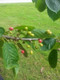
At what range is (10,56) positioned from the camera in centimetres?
70

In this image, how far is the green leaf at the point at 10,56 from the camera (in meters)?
0.67

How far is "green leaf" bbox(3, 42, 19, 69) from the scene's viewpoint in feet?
2.19

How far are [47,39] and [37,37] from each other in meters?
0.06

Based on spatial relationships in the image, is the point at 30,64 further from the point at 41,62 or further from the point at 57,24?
the point at 57,24

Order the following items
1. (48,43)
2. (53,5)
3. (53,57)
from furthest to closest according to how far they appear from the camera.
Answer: (53,57), (48,43), (53,5)

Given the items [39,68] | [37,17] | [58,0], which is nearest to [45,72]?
[39,68]

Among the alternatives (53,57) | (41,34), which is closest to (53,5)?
(41,34)

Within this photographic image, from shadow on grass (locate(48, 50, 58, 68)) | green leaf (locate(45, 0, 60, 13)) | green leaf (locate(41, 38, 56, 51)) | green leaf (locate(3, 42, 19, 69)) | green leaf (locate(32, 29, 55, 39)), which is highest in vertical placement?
green leaf (locate(45, 0, 60, 13))

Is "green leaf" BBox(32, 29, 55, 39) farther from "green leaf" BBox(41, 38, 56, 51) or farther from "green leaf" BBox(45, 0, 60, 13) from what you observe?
"green leaf" BBox(45, 0, 60, 13)

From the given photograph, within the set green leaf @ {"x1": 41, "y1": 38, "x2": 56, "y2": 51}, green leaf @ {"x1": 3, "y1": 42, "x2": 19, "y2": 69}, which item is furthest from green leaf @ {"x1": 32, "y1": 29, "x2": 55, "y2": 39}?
green leaf @ {"x1": 3, "y1": 42, "x2": 19, "y2": 69}

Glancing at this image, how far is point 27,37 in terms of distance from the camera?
84 cm

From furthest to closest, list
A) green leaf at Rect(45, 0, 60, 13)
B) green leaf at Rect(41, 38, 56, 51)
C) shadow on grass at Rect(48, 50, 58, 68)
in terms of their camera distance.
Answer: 1. shadow on grass at Rect(48, 50, 58, 68)
2. green leaf at Rect(41, 38, 56, 51)
3. green leaf at Rect(45, 0, 60, 13)

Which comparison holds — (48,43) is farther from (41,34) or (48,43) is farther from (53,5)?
(53,5)

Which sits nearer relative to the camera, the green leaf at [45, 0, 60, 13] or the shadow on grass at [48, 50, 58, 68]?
the green leaf at [45, 0, 60, 13]
